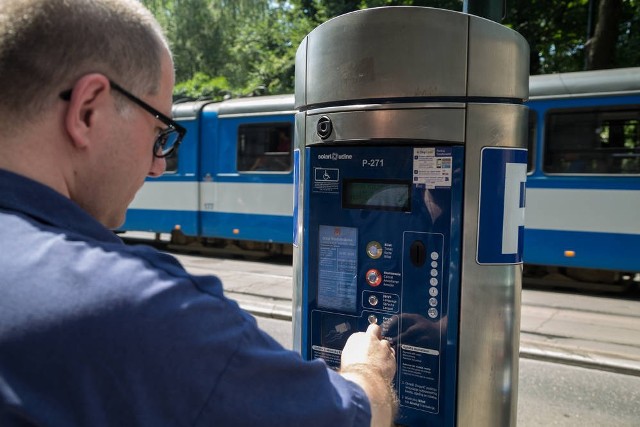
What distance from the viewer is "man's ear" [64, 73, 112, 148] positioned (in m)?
0.99

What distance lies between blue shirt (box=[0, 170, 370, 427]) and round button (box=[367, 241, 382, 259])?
1.05 metres

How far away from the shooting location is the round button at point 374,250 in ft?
6.61

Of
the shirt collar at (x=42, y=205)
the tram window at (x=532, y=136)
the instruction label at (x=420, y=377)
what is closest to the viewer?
the shirt collar at (x=42, y=205)

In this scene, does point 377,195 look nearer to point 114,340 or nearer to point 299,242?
point 299,242

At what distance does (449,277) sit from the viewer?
1.89 m

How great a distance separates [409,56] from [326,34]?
0.34 metres

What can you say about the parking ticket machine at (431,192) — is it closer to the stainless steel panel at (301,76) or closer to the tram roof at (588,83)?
the stainless steel panel at (301,76)

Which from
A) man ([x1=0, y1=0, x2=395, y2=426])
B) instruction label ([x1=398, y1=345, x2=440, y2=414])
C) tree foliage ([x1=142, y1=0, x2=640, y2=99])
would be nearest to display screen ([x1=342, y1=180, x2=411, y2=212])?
instruction label ([x1=398, y1=345, x2=440, y2=414])

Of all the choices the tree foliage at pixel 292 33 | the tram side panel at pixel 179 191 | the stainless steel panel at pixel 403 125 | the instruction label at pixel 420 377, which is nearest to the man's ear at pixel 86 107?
the stainless steel panel at pixel 403 125

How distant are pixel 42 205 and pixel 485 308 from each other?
143cm

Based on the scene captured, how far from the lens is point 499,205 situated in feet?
6.23

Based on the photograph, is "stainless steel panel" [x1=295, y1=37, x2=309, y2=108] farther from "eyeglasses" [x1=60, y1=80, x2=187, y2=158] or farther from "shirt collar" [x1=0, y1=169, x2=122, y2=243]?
"shirt collar" [x1=0, y1=169, x2=122, y2=243]

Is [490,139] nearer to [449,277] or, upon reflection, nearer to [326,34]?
[449,277]

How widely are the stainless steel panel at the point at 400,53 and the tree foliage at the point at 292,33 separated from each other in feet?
25.0
